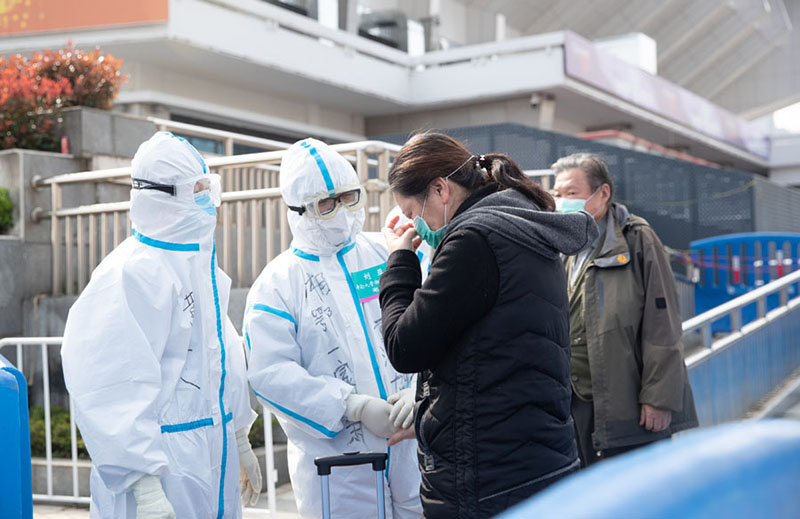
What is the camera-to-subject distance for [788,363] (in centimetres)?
897

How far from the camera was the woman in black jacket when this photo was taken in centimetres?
226

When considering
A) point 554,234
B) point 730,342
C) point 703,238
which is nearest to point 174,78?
point 703,238

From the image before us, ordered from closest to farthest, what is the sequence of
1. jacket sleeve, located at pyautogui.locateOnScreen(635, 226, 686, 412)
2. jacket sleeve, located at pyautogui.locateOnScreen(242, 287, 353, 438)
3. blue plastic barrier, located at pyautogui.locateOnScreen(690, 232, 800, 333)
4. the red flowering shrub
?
jacket sleeve, located at pyautogui.locateOnScreen(242, 287, 353, 438)
jacket sleeve, located at pyautogui.locateOnScreen(635, 226, 686, 412)
the red flowering shrub
blue plastic barrier, located at pyautogui.locateOnScreen(690, 232, 800, 333)

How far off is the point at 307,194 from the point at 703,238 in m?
15.0

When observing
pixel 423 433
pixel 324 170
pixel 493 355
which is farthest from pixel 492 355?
pixel 324 170

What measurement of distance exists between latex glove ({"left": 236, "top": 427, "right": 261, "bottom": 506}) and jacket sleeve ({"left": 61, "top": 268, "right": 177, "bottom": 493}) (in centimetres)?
67

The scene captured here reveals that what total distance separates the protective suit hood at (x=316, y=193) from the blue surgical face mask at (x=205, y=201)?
292mm

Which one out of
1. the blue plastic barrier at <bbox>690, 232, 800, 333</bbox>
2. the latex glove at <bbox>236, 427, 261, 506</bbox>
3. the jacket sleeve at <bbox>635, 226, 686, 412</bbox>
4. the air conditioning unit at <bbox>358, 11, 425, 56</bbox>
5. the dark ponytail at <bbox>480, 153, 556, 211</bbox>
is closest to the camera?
the dark ponytail at <bbox>480, 153, 556, 211</bbox>

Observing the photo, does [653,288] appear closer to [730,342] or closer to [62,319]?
[730,342]

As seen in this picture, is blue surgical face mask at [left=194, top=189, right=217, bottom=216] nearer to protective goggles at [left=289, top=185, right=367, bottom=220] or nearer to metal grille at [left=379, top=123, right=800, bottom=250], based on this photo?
protective goggles at [left=289, top=185, right=367, bottom=220]

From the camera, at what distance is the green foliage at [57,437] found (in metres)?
6.22

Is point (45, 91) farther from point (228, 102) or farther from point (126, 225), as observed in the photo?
point (228, 102)

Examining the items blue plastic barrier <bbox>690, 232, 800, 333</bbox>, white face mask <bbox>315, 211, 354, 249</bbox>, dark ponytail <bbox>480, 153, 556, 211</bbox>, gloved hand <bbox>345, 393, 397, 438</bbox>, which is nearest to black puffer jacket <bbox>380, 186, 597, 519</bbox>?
dark ponytail <bbox>480, 153, 556, 211</bbox>

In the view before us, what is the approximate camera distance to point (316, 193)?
3.38m
